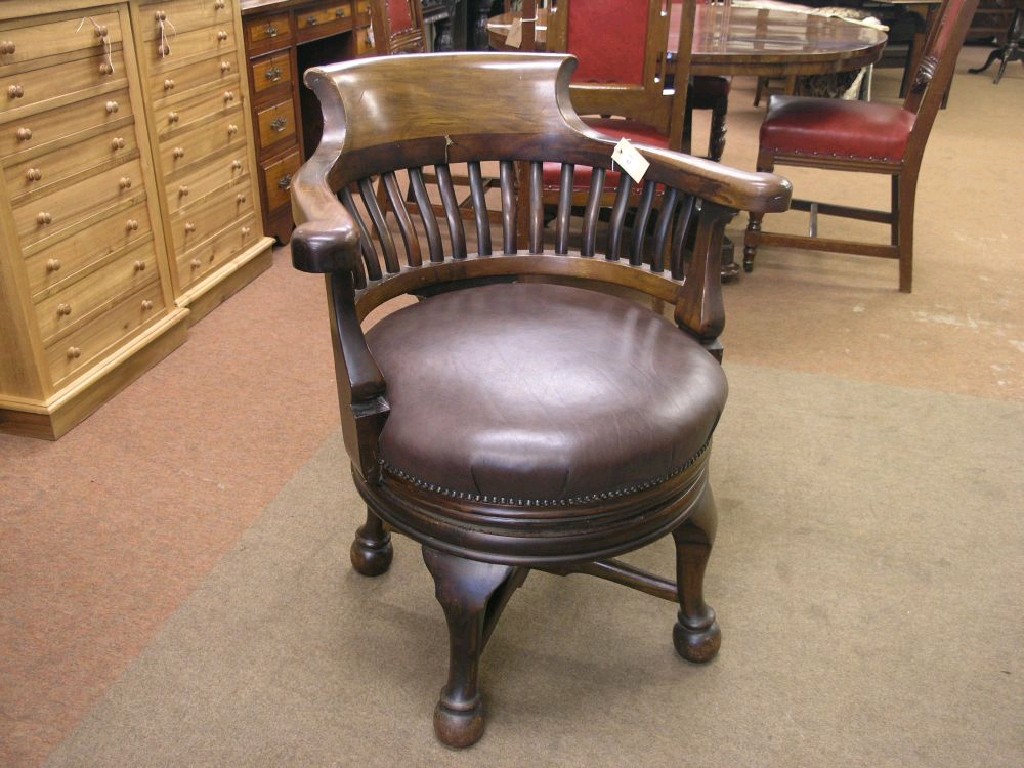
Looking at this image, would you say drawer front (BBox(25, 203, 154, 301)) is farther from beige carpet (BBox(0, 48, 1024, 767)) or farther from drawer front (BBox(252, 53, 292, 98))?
drawer front (BBox(252, 53, 292, 98))

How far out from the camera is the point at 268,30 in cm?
315

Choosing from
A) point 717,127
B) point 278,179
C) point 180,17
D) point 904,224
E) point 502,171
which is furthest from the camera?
point 717,127

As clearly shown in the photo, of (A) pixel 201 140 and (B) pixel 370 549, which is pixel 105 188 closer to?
(A) pixel 201 140

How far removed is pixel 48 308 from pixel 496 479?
1461mm

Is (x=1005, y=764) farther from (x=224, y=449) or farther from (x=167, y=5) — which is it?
(x=167, y=5)

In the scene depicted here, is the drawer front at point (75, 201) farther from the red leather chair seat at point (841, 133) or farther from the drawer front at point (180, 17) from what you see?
the red leather chair seat at point (841, 133)

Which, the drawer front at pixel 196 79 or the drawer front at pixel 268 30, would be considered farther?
the drawer front at pixel 268 30

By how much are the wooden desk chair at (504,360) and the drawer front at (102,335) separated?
98 cm

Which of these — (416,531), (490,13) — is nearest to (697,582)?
(416,531)

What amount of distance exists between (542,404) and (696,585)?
525mm

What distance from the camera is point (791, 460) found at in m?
2.21

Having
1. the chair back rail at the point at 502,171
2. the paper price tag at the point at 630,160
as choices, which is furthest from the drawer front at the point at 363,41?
the paper price tag at the point at 630,160

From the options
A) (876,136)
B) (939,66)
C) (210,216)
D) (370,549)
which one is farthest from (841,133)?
(370,549)

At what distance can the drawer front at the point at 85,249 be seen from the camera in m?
2.12
